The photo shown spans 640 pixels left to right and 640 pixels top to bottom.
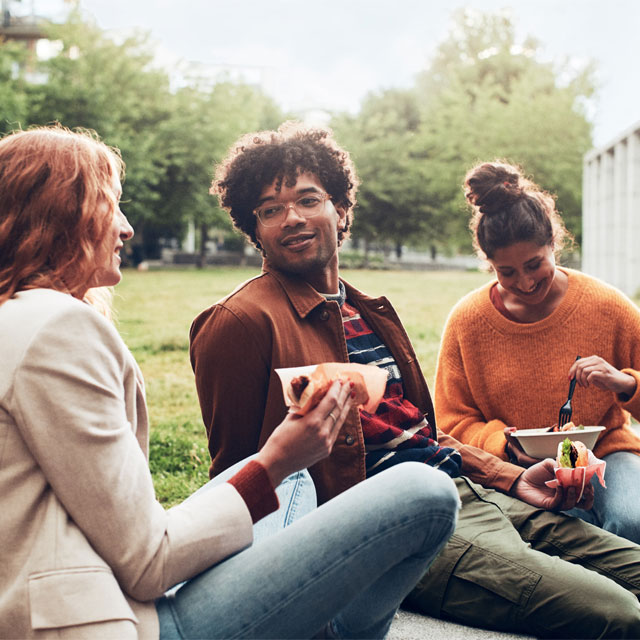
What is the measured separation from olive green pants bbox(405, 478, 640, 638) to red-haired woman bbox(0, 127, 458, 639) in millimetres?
783

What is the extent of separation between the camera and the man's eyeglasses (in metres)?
2.92

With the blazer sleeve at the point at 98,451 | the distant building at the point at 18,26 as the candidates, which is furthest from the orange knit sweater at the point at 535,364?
the distant building at the point at 18,26

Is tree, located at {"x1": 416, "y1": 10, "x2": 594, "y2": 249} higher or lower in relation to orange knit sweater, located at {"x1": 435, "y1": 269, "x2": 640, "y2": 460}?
higher

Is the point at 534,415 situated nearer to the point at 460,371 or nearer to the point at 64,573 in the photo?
the point at 460,371

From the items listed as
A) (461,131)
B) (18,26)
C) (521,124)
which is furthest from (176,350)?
(18,26)

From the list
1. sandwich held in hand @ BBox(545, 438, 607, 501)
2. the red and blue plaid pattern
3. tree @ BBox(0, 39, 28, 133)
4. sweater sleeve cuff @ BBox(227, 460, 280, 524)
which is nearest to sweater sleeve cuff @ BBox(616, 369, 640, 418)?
sandwich held in hand @ BBox(545, 438, 607, 501)

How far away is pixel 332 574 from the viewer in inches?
68.0

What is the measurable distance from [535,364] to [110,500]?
238 cm

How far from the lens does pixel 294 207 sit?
293cm

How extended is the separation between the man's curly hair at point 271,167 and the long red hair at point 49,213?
1253 millimetres

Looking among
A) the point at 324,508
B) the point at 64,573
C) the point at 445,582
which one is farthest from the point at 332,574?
the point at 445,582

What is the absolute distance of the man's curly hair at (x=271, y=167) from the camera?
298 cm

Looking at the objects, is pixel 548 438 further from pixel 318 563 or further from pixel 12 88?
pixel 12 88

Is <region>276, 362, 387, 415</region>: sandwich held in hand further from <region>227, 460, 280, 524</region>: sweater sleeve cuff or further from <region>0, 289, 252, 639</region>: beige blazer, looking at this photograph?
<region>0, 289, 252, 639</region>: beige blazer
